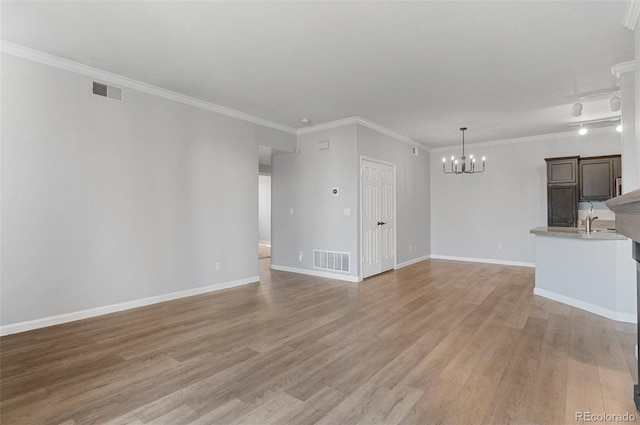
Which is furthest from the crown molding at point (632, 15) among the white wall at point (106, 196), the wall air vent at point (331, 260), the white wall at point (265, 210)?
the white wall at point (265, 210)

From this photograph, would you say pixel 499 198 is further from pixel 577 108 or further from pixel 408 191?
pixel 577 108

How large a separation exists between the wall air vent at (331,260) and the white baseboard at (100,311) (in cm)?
166

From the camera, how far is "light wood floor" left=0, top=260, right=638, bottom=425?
6.59 feet

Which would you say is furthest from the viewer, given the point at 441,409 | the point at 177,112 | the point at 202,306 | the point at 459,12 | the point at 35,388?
the point at 177,112

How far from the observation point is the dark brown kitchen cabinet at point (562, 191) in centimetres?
630

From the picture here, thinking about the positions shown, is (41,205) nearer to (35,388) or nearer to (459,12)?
(35,388)

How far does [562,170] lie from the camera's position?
647cm

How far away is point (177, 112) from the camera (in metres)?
4.64

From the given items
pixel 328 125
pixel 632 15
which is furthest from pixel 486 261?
pixel 632 15

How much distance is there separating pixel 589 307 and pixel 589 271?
17.2 inches

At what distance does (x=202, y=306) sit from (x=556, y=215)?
6.66m

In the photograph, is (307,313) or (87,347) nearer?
(87,347)

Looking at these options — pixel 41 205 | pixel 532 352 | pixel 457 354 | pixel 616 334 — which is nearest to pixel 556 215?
pixel 616 334

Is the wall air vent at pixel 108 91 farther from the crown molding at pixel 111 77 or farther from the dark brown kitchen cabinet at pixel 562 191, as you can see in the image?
the dark brown kitchen cabinet at pixel 562 191
